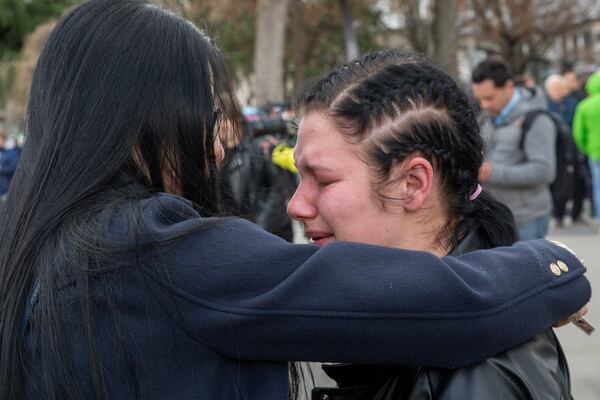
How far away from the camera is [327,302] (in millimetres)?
1351

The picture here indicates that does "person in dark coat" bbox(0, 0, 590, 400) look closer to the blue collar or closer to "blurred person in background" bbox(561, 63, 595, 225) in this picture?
the blue collar

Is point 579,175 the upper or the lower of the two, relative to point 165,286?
lower

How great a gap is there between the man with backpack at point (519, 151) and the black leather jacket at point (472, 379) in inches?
155

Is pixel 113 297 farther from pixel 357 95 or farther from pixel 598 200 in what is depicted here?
pixel 598 200

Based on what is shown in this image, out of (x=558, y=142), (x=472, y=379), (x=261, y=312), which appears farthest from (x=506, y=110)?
(x=261, y=312)


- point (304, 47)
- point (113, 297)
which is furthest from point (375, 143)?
point (304, 47)

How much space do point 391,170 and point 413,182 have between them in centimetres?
5

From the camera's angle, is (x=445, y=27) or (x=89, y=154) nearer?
(x=89, y=154)

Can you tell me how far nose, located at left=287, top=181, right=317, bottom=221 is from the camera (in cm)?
161

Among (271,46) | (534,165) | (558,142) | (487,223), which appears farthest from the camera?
(271,46)

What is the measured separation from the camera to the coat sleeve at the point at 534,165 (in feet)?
17.8

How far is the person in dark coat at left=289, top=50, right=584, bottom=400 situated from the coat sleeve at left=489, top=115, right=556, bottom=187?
389cm

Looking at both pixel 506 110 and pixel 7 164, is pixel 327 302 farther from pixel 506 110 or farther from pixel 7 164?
pixel 7 164

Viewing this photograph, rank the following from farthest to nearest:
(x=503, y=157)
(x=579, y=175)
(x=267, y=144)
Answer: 1. (x=579, y=175)
2. (x=267, y=144)
3. (x=503, y=157)
